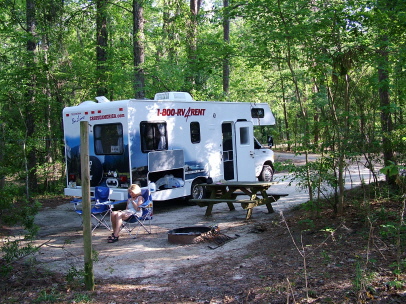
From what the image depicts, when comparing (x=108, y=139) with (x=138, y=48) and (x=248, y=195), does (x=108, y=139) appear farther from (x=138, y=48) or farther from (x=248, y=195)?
(x=138, y=48)

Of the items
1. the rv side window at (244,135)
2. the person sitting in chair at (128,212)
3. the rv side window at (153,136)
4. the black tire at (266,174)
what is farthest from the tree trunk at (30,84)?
the black tire at (266,174)

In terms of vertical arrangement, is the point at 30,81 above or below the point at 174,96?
above

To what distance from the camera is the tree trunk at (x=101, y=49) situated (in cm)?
1483

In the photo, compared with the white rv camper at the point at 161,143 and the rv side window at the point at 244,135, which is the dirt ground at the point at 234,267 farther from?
the rv side window at the point at 244,135

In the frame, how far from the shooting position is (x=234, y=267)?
18.3 feet

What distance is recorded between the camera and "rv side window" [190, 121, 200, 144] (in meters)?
10.9

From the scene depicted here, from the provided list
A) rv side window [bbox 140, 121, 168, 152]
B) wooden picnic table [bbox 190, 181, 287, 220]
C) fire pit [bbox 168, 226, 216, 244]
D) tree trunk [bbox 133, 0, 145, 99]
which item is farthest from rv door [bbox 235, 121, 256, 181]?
fire pit [bbox 168, 226, 216, 244]

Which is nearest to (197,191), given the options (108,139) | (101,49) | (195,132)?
(195,132)

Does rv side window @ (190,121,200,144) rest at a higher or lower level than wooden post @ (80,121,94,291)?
higher

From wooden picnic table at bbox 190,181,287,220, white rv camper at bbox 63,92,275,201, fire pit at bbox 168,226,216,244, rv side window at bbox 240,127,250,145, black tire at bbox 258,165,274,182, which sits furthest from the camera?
black tire at bbox 258,165,274,182

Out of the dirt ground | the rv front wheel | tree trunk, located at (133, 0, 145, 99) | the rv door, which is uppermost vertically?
tree trunk, located at (133, 0, 145, 99)

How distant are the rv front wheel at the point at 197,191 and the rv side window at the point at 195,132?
1.11m

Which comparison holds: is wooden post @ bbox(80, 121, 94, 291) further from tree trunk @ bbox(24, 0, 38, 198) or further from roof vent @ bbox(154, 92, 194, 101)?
tree trunk @ bbox(24, 0, 38, 198)

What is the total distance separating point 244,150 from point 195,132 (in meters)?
2.08
